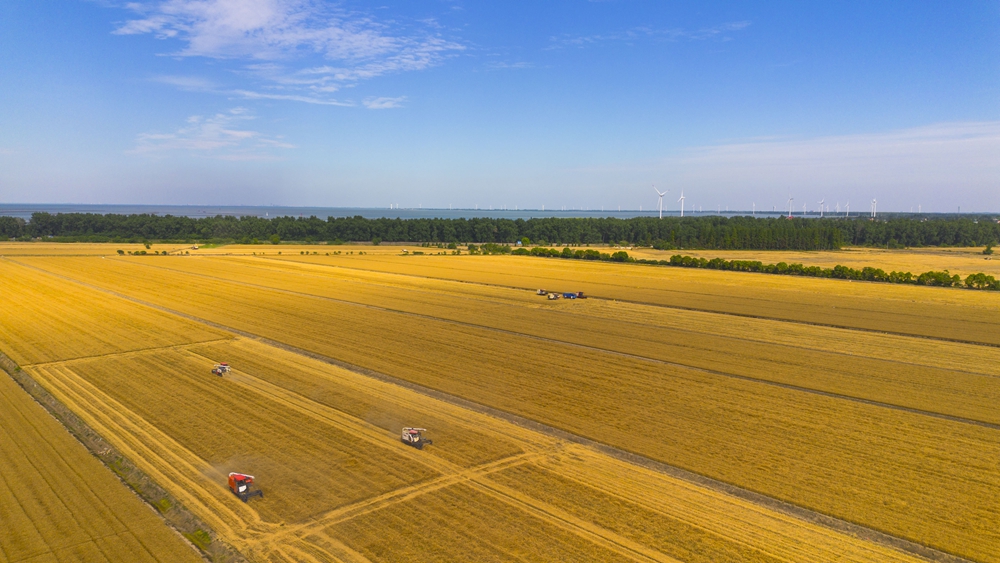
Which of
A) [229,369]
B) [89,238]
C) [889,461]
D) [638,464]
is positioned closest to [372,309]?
[229,369]

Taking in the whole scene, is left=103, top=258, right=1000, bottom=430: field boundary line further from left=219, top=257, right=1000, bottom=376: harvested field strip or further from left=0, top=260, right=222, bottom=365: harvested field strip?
left=0, top=260, right=222, bottom=365: harvested field strip

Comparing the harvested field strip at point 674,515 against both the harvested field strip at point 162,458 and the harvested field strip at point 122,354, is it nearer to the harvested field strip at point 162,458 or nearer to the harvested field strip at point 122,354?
the harvested field strip at point 162,458

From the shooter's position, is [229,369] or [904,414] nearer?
[904,414]

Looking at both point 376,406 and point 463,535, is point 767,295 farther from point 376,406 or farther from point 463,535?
point 463,535

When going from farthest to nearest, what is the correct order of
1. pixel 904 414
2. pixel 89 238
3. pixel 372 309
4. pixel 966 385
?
pixel 89 238 → pixel 372 309 → pixel 966 385 → pixel 904 414

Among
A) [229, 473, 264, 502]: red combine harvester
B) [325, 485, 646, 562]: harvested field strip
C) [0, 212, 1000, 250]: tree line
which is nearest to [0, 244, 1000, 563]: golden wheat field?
[325, 485, 646, 562]: harvested field strip

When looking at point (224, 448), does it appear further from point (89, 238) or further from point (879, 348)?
point (89, 238)

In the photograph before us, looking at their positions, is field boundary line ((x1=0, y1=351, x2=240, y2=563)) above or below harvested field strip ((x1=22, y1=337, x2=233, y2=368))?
below
